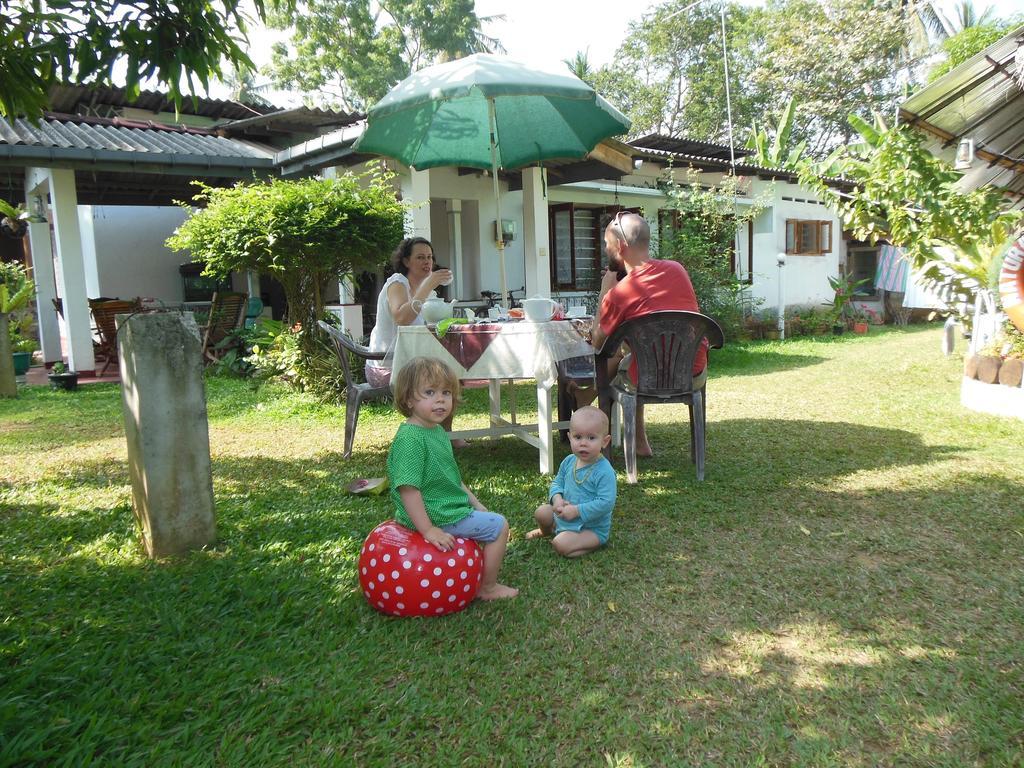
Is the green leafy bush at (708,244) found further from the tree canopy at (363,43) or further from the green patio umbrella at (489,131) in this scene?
the tree canopy at (363,43)

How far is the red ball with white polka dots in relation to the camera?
255 cm

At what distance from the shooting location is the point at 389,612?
2.62 m

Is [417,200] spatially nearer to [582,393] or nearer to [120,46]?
[582,393]

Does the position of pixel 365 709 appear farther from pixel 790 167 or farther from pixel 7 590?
pixel 790 167

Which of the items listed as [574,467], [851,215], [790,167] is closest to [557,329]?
[574,467]

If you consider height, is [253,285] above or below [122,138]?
below

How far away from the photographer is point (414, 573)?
254cm

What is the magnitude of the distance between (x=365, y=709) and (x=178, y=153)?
8.96 metres

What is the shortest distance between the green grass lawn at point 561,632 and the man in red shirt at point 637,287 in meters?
0.94

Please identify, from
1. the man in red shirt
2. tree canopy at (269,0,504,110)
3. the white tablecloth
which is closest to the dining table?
the white tablecloth

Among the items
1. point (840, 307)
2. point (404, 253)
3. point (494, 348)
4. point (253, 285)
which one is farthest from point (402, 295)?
point (840, 307)

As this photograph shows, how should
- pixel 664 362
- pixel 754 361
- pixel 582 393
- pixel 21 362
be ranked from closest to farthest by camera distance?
1. pixel 664 362
2. pixel 582 393
3. pixel 21 362
4. pixel 754 361

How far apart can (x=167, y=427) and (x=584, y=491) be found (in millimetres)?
1799

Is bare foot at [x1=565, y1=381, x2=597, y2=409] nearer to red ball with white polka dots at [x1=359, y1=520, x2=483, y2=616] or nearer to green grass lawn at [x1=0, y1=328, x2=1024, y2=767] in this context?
green grass lawn at [x1=0, y1=328, x2=1024, y2=767]
